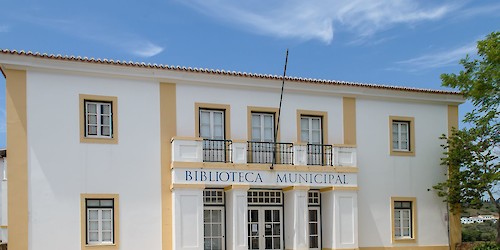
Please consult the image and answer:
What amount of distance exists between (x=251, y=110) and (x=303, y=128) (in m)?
2.09

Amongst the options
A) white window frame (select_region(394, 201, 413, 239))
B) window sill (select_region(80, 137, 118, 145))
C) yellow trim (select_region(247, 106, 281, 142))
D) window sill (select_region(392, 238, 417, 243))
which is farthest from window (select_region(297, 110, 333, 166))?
window sill (select_region(80, 137, 118, 145))

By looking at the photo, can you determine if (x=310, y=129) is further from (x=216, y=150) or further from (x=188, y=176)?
(x=188, y=176)

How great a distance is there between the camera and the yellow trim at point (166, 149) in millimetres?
19906

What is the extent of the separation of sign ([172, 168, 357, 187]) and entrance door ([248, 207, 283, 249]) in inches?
53.8

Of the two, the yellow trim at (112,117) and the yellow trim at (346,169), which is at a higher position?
the yellow trim at (112,117)

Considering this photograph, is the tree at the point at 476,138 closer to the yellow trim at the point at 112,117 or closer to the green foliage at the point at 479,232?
the green foliage at the point at 479,232

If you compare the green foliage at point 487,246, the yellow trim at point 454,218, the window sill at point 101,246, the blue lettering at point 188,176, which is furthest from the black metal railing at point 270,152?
the green foliage at point 487,246

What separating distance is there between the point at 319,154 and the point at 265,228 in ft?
10.1

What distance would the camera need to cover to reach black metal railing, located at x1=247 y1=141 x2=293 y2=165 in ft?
69.5

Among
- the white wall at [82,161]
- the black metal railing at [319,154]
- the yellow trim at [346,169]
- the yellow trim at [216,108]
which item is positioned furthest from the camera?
the black metal railing at [319,154]

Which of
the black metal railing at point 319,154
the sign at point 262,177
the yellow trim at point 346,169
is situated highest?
the black metal railing at point 319,154

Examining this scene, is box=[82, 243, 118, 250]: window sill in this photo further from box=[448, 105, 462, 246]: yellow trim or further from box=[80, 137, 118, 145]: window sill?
box=[448, 105, 462, 246]: yellow trim

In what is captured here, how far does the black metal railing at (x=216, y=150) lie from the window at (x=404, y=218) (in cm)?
662

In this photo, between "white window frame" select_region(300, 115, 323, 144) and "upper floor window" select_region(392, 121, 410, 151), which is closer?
"white window frame" select_region(300, 115, 323, 144)
